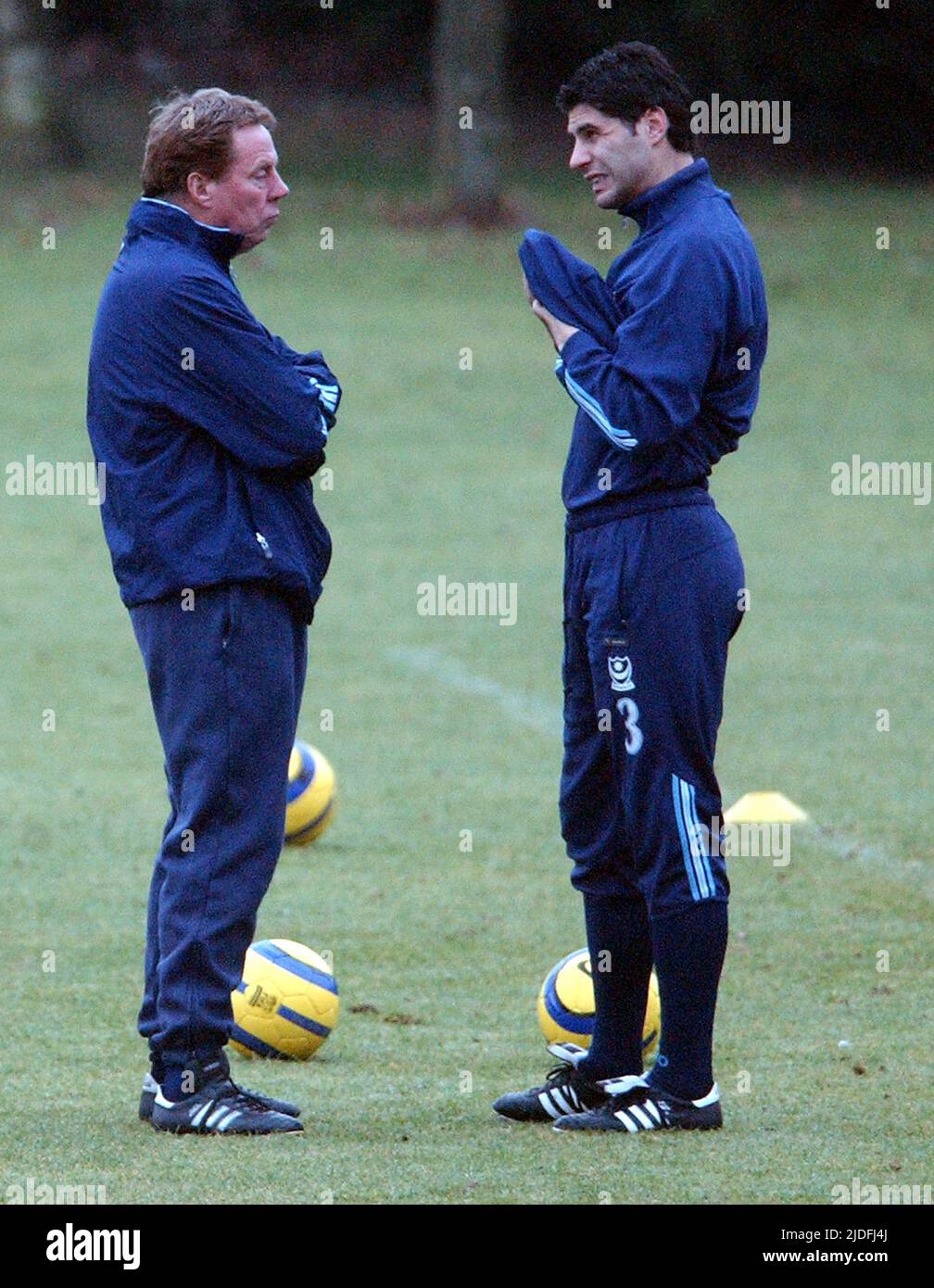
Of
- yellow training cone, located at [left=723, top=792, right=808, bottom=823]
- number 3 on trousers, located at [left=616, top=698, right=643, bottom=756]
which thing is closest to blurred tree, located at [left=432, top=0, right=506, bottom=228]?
yellow training cone, located at [left=723, top=792, right=808, bottom=823]

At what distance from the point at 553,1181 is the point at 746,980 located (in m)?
2.34

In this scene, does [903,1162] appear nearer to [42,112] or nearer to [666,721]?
[666,721]

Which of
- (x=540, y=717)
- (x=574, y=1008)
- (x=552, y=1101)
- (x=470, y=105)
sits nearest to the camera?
(x=552, y=1101)

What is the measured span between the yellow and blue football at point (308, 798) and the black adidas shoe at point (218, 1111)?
3542mm

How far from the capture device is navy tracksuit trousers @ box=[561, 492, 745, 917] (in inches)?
201

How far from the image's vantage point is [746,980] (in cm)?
706

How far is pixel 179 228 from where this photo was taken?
5.19 m

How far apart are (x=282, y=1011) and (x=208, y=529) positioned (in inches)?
63.1

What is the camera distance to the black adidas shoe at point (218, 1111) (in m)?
5.20

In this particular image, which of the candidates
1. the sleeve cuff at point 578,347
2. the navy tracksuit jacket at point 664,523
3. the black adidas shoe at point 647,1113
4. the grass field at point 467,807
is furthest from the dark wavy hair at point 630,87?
the grass field at point 467,807

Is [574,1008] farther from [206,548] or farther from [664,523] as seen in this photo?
[206,548]

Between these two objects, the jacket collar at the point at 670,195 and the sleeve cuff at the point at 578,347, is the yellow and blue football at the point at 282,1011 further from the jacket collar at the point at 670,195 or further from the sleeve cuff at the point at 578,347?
the jacket collar at the point at 670,195

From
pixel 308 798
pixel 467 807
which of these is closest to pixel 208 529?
pixel 308 798
